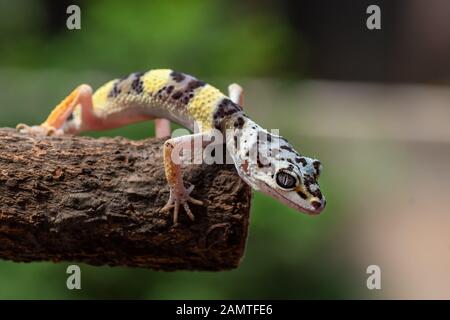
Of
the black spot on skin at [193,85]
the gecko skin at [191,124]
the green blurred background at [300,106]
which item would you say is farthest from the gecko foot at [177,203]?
the green blurred background at [300,106]

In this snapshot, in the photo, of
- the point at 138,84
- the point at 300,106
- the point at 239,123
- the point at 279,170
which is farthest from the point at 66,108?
the point at 300,106

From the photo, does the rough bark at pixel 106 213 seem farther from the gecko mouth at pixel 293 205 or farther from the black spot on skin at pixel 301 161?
the black spot on skin at pixel 301 161

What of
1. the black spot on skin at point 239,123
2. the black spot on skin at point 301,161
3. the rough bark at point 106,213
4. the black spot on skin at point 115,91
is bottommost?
the rough bark at point 106,213

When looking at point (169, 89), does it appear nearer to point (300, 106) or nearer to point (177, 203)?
point (177, 203)

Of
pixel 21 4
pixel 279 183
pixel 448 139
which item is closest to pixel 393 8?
pixel 448 139

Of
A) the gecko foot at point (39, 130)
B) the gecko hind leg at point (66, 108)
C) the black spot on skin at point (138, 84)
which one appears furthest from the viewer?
the gecko hind leg at point (66, 108)
